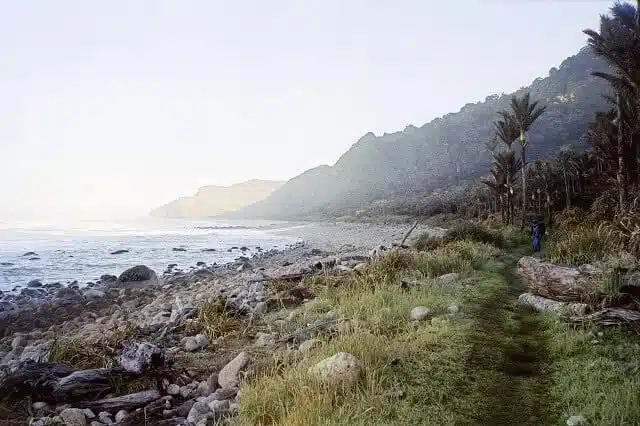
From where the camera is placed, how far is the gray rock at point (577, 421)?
3.82 m

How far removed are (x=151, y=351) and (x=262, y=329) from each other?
2162 mm

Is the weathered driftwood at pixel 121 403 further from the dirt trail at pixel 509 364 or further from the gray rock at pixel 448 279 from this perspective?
the gray rock at pixel 448 279

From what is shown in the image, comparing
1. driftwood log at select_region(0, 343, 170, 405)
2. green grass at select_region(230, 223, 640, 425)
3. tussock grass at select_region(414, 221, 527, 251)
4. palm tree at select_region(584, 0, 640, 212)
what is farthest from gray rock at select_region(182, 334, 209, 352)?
palm tree at select_region(584, 0, 640, 212)

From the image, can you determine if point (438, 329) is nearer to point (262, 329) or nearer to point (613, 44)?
point (262, 329)

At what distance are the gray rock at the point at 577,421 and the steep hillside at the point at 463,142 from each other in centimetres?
8992

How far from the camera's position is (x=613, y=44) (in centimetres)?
1752

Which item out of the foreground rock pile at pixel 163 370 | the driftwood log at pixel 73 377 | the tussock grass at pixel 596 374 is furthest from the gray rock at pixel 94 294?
the tussock grass at pixel 596 374

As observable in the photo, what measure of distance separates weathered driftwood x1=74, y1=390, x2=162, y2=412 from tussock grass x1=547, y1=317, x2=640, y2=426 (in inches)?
164

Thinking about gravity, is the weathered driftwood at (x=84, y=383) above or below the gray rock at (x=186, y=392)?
above

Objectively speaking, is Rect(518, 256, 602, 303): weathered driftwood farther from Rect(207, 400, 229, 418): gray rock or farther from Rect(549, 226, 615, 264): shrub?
Rect(207, 400, 229, 418): gray rock

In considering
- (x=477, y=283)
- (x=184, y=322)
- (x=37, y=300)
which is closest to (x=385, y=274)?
(x=477, y=283)

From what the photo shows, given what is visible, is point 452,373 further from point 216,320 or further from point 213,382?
point 216,320

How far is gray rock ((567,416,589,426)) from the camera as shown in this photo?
3819 millimetres

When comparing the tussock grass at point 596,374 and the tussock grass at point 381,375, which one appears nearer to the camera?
the tussock grass at point 596,374
